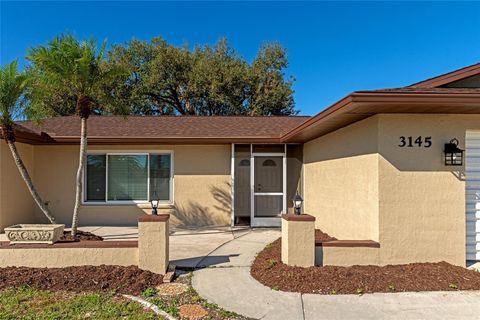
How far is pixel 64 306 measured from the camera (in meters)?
4.00

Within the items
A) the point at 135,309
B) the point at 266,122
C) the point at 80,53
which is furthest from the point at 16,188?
the point at 266,122

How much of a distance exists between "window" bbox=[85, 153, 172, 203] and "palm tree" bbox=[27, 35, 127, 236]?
3501mm

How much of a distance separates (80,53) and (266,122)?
754 cm

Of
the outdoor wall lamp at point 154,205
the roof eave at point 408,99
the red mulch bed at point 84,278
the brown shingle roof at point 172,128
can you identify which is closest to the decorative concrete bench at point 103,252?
the red mulch bed at point 84,278

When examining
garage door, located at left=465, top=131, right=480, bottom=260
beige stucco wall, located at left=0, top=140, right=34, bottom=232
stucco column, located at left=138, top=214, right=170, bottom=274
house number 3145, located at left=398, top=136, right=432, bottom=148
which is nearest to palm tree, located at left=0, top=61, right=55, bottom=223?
beige stucco wall, located at left=0, top=140, right=34, bottom=232

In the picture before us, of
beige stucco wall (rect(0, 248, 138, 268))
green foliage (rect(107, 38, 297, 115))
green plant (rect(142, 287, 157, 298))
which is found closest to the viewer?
green plant (rect(142, 287, 157, 298))

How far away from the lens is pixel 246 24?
22.2 metres

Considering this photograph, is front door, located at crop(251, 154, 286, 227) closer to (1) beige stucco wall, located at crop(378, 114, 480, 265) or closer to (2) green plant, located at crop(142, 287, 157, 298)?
(1) beige stucco wall, located at crop(378, 114, 480, 265)

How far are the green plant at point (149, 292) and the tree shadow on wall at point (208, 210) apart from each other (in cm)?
527

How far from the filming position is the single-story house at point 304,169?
524 cm

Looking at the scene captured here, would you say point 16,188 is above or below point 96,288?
above

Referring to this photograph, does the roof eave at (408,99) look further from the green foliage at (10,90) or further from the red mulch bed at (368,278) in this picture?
the green foliage at (10,90)

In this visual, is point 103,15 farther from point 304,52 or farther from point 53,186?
point 304,52

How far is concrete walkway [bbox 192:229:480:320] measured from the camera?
12.4 ft
